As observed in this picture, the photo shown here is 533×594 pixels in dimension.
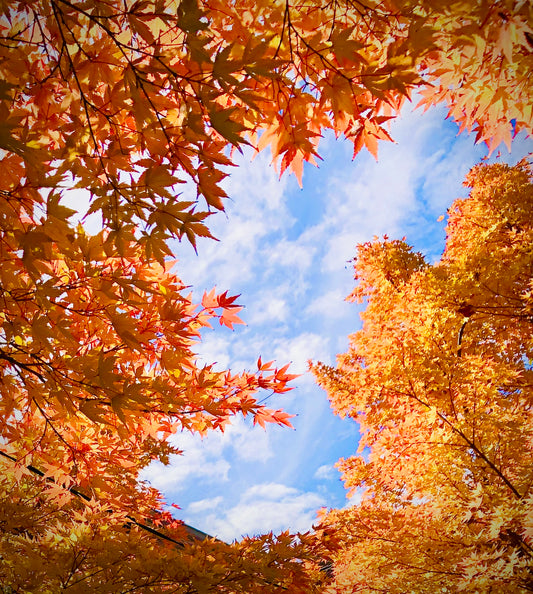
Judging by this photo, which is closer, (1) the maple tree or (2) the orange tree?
(2) the orange tree

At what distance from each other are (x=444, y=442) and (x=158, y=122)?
4.12 m

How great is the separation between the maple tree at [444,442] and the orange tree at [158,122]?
7.80ft

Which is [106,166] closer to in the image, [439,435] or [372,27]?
[372,27]

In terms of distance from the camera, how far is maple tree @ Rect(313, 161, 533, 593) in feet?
12.0

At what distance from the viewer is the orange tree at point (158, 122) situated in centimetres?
146

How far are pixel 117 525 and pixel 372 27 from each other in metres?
4.10

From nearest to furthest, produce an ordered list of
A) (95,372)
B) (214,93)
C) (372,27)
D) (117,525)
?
(214,93), (95,372), (372,27), (117,525)

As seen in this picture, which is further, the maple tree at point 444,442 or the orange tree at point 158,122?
the maple tree at point 444,442

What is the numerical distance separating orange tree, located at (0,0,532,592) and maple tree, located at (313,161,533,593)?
2376 millimetres

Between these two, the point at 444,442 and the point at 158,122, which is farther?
the point at 444,442

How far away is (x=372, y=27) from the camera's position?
6.12 ft

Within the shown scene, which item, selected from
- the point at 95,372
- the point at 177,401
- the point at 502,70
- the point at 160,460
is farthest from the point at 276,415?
the point at 502,70

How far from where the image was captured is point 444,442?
3.99 metres

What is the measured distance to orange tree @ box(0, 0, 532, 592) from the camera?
1.46 meters
